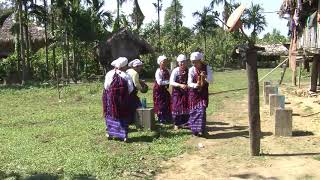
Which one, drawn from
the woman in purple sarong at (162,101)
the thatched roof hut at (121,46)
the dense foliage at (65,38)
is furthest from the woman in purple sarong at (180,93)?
the thatched roof hut at (121,46)

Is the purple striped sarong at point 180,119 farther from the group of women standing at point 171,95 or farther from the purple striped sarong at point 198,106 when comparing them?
the purple striped sarong at point 198,106

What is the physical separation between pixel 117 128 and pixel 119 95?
0.64 metres

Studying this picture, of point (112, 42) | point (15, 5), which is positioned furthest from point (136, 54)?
point (15, 5)

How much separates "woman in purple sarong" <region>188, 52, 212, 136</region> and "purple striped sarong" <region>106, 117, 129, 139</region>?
139 cm

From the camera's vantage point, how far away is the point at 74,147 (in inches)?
346

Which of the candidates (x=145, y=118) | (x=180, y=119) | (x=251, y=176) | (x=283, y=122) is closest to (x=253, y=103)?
(x=251, y=176)

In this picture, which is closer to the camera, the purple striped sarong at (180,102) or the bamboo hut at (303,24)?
the purple striped sarong at (180,102)

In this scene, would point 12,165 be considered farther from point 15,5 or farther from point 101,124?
point 15,5

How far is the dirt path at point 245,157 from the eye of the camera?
696 cm

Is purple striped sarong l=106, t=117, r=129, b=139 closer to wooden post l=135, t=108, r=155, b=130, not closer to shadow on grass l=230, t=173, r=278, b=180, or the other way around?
wooden post l=135, t=108, r=155, b=130

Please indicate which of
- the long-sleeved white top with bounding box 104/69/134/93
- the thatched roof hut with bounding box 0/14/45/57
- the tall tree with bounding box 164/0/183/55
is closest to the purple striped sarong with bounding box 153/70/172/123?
the long-sleeved white top with bounding box 104/69/134/93

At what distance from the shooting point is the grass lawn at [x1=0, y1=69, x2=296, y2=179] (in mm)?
7094

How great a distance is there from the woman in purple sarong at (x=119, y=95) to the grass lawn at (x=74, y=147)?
0.30 metres

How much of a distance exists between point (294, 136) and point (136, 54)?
70.7ft
